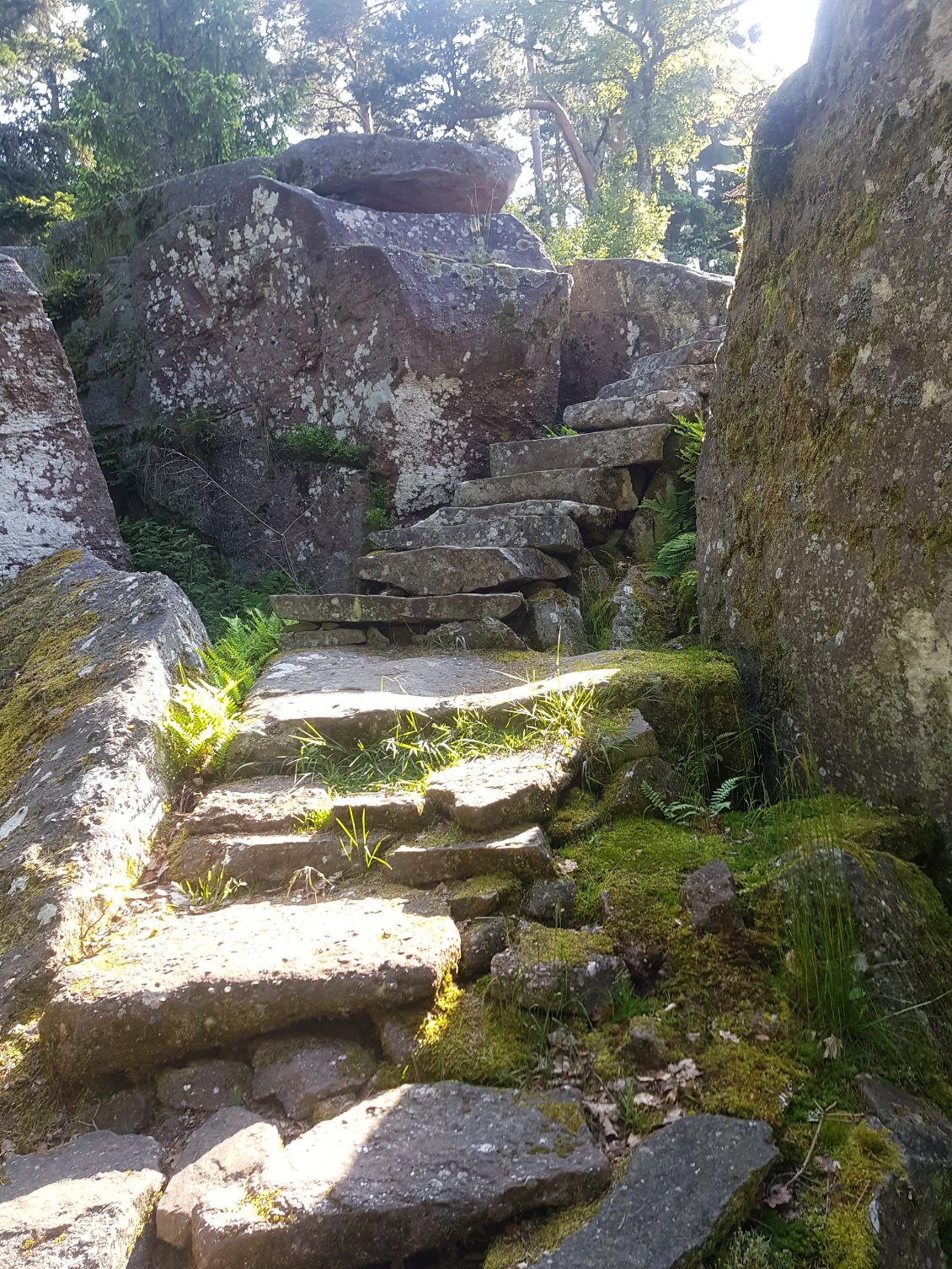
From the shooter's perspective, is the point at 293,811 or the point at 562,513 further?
the point at 562,513

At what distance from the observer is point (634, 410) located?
6504 mm

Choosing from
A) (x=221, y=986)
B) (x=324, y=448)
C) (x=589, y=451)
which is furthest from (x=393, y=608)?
(x=221, y=986)

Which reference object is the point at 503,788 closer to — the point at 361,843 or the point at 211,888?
the point at 361,843

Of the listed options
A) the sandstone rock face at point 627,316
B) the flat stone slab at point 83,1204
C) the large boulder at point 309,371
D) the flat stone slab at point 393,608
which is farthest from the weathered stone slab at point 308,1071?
the sandstone rock face at point 627,316

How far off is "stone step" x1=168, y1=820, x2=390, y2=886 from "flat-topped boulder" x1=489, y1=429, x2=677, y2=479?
153 inches

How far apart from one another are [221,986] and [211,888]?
0.72 m

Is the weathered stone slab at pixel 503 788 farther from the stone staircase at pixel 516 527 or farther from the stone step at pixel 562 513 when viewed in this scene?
the stone step at pixel 562 513

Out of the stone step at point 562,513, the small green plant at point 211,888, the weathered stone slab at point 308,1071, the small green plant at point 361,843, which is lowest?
the small green plant at point 211,888

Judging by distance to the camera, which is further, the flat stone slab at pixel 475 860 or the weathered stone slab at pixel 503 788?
the weathered stone slab at pixel 503 788

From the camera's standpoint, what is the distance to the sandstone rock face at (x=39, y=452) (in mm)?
5734

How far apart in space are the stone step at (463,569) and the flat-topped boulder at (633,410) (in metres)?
1.55

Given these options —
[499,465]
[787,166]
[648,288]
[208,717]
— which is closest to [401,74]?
[648,288]

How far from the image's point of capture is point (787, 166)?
393 cm

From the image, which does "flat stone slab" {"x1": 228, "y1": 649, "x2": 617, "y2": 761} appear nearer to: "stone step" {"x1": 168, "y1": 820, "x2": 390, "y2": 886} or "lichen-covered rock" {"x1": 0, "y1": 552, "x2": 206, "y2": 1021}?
"lichen-covered rock" {"x1": 0, "y1": 552, "x2": 206, "y2": 1021}
